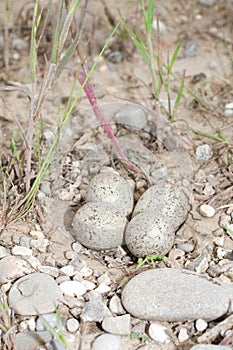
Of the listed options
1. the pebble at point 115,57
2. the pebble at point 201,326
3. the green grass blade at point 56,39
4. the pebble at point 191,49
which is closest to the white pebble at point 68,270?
the pebble at point 201,326

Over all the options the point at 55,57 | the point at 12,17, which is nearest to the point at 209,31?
the point at 12,17

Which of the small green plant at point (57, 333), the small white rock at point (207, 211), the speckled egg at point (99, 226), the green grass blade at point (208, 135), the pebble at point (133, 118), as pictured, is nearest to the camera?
the small green plant at point (57, 333)

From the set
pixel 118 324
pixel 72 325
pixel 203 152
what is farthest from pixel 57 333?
pixel 203 152

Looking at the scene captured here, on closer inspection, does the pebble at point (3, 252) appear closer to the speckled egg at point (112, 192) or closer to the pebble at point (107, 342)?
the speckled egg at point (112, 192)

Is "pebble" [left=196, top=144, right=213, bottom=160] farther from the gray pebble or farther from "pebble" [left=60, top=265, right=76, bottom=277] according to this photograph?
"pebble" [left=60, top=265, right=76, bottom=277]

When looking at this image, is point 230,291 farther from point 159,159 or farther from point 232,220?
point 159,159

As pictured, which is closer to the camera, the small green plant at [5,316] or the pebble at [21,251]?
the small green plant at [5,316]
